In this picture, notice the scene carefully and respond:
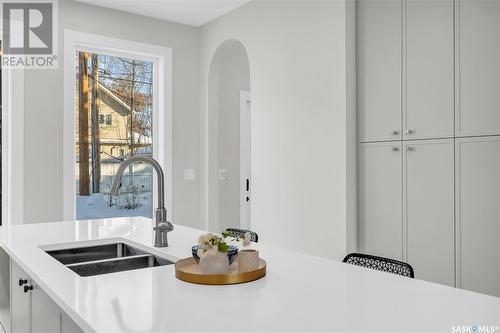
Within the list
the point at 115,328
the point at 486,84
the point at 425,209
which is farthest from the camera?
the point at 425,209

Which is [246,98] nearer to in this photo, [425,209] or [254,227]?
[254,227]

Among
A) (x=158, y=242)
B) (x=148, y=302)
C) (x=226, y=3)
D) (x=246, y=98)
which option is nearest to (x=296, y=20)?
(x=226, y=3)

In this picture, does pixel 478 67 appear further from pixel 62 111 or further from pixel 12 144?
pixel 12 144

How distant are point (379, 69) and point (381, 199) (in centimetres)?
92

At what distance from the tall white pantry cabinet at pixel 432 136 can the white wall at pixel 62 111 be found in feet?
6.68

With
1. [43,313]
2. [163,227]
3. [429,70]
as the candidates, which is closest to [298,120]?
[429,70]

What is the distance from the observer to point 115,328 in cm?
105

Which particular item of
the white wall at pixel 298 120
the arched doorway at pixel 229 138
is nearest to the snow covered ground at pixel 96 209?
the arched doorway at pixel 229 138

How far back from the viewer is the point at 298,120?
353 cm

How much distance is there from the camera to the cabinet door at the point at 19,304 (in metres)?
1.81

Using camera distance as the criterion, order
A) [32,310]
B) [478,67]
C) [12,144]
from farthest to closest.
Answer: [12,144], [478,67], [32,310]

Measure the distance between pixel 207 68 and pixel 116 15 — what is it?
1.02 metres

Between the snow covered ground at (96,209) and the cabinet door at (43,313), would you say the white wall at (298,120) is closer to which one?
the snow covered ground at (96,209)

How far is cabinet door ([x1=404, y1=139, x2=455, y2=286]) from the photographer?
2.70 m
